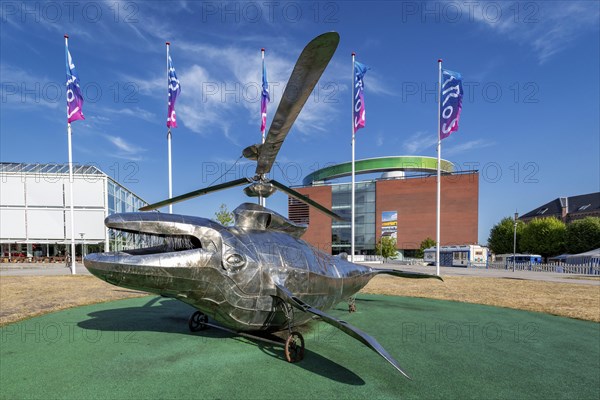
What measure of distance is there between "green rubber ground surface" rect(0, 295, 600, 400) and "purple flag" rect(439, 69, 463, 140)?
14.0 metres

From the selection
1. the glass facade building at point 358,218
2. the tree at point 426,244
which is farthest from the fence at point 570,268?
the glass facade building at point 358,218

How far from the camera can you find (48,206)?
43250 millimetres

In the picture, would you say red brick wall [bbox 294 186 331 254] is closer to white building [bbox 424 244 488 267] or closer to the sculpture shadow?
white building [bbox 424 244 488 267]

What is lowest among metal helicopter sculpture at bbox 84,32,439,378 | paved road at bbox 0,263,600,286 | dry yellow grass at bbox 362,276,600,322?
paved road at bbox 0,263,600,286

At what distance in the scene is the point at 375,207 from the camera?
235 ft

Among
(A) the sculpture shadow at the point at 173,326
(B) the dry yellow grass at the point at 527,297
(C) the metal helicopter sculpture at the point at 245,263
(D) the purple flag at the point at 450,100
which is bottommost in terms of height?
(B) the dry yellow grass at the point at 527,297

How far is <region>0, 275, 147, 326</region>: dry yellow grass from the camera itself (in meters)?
11.5

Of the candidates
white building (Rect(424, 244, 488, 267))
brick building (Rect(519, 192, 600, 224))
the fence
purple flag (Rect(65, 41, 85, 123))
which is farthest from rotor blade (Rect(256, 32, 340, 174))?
brick building (Rect(519, 192, 600, 224))

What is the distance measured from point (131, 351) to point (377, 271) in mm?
7454

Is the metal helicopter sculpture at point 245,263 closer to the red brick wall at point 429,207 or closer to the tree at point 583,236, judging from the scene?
the red brick wall at point 429,207

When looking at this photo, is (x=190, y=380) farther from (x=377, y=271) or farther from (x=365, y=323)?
(x=377, y=271)

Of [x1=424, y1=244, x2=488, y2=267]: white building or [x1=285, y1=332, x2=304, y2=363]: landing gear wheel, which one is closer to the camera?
[x1=285, y1=332, x2=304, y2=363]: landing gear wheel

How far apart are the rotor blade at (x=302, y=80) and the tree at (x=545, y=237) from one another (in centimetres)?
7296

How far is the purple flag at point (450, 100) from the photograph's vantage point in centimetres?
2048
